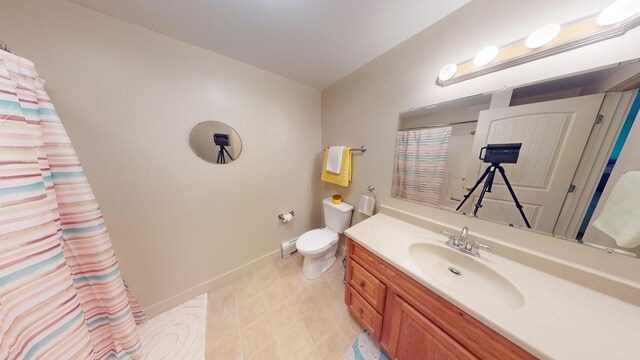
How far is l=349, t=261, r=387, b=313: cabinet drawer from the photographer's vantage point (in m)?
0.97

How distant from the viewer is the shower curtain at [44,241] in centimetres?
51

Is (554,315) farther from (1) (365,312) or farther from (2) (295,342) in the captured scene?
(2) (295,342)

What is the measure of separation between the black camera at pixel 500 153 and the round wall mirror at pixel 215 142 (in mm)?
1790

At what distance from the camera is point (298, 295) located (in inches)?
58.9

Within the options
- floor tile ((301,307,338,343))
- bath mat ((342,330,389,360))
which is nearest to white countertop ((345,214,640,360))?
bath mat ((342,330,389,360))

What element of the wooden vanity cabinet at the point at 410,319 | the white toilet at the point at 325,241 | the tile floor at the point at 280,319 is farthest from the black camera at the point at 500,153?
the tile floor at the point at 280,319

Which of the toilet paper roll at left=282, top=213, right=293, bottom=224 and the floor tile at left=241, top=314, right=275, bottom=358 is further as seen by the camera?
the toilet paper roll at left=282, top=213, right=293, bottom=224

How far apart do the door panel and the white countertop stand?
26 centimetres

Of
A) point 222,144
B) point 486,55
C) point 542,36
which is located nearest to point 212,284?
point 222,144

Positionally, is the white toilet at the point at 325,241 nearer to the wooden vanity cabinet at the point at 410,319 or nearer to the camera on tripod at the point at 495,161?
the wooden vanity cabinet at the point at 410,319

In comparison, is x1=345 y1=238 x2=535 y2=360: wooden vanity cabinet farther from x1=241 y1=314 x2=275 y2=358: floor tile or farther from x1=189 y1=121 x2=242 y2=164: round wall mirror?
x1=189 y1=121 x2=242 y2=164: round wall mirror

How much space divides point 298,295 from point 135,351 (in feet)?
3.39

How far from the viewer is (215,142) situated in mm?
1361

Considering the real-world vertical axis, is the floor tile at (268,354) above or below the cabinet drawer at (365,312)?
below
